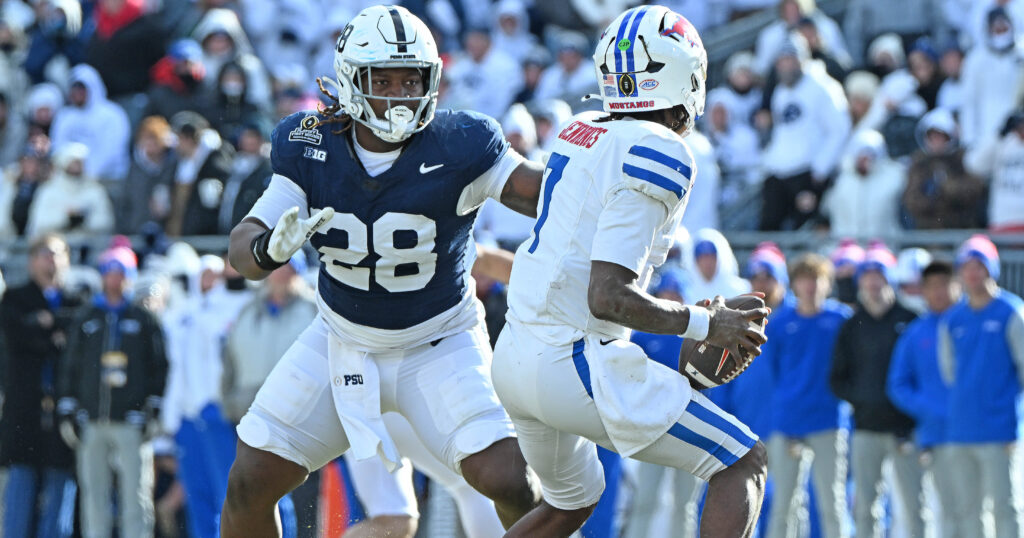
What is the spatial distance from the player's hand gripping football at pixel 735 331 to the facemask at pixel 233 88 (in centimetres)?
824

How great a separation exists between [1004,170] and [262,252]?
586cm

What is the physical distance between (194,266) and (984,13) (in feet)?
17.6

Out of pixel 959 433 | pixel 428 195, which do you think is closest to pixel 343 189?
pixel 428 195

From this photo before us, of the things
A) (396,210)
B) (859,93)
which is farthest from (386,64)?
(859,93)

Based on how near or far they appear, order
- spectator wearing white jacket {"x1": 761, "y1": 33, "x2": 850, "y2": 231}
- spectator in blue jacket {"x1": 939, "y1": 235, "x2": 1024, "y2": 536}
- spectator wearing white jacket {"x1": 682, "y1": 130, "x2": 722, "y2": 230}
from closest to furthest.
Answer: spectator in blue jacket {"x1": 939, "y1": 235, "x2": 1024, "y2": 536}, spectator wearing white jacket {"x1": 682, "y1": 130, "x2": 722, "y2": 230}, spectator wearing white jacket {"x1": 761, "y1": 33, "x2": 850, "y2": 231}

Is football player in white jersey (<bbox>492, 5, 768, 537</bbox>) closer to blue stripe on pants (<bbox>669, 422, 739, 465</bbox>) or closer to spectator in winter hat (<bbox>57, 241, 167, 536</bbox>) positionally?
blue stripe on pants (<bbox>669, 422, 739, 465</bbox>)

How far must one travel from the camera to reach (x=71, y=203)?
1189 cm

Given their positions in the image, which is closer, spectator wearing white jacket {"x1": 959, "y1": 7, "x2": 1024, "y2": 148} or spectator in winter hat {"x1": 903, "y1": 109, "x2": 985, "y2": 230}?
spectator in winter hat {"x1": 903, "y1": 109, "x2": 985, "y2": 230}

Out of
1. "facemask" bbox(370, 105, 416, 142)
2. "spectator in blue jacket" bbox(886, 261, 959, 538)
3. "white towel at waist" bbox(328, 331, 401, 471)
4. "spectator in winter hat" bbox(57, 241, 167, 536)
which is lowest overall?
"spectator in winter hat" bbox(57, 241, 167, 536)

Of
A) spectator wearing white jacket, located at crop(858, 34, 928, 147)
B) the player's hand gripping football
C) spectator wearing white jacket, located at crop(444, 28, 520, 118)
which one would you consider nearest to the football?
the player's hand gripping football

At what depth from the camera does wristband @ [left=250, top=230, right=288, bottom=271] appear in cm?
517

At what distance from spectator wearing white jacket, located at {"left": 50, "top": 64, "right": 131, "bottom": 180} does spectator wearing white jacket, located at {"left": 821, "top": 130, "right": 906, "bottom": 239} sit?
5623 millimetres

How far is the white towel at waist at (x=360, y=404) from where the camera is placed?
565cm

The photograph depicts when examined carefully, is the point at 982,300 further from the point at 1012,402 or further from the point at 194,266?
the point at 194,266
